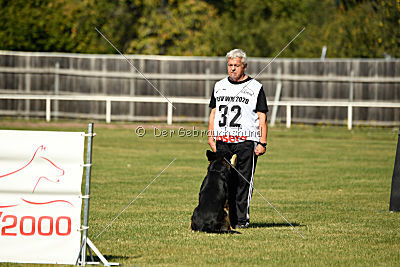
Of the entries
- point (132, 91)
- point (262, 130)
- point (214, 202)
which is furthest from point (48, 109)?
point (214, 202)

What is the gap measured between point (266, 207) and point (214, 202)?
11.5 ft

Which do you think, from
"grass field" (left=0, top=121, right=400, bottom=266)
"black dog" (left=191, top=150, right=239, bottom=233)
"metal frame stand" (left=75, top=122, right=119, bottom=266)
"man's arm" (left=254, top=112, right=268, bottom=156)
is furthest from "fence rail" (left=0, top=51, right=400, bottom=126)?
"metal frame stand" (left=75, top=122, right=119, bottom=266)

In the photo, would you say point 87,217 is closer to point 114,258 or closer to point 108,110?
point 114,258

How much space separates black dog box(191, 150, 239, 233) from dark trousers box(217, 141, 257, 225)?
1.37ft

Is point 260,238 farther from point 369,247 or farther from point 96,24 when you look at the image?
point 96,24

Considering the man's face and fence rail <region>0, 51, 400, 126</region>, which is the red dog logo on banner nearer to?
the man's face

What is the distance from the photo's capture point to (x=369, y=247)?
30.3ft

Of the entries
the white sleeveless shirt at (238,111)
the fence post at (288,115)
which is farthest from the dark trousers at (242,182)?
the fence post at (288,115)

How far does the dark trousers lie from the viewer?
10.3 metres

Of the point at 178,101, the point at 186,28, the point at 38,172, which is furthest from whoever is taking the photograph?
the point at 186,28

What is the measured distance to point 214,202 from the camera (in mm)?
9594

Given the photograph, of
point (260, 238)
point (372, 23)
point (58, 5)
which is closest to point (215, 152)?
point (260, 238)

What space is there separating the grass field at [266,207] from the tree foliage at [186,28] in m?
13.9

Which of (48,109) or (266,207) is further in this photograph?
(48,109)
